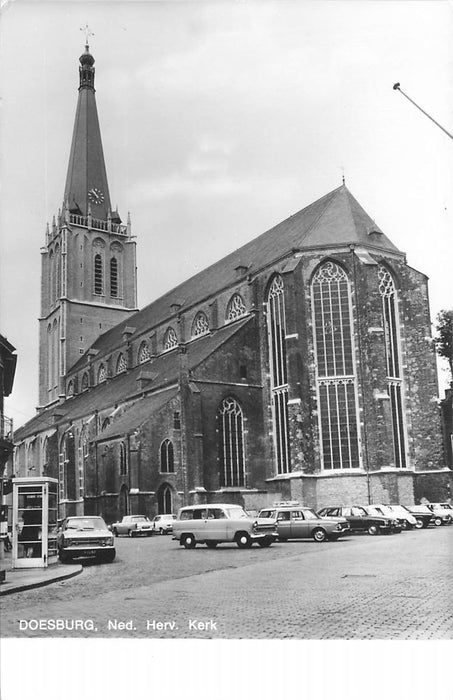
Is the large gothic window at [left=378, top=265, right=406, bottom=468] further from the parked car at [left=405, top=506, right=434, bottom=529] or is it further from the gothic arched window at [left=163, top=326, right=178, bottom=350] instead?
the gothic arched window at [left=163, top=326, right=178, bottom=350]

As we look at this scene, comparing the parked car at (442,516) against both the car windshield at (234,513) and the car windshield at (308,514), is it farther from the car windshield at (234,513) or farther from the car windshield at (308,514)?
the car windshield at (234,513)

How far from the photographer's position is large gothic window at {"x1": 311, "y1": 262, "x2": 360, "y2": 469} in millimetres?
36997

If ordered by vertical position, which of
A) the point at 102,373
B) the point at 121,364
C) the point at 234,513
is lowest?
the point at 234,513

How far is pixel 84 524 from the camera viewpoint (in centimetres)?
2258

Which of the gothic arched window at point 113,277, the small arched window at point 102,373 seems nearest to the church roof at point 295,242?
the small arched window at point 102,373

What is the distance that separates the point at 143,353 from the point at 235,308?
14180mm

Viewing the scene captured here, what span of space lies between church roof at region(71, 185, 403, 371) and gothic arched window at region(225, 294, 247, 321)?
96cm

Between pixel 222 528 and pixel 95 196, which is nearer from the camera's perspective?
pixel 222 528

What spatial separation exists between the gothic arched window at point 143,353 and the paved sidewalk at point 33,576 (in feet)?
122

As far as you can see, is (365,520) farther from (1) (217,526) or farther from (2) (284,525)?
(1) (217,526)

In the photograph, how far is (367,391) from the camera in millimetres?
37062

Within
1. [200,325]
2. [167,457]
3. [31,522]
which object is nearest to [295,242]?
[200,325]

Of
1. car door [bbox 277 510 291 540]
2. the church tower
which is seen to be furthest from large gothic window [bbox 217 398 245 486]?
the church tower

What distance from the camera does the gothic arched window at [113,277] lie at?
238ft
